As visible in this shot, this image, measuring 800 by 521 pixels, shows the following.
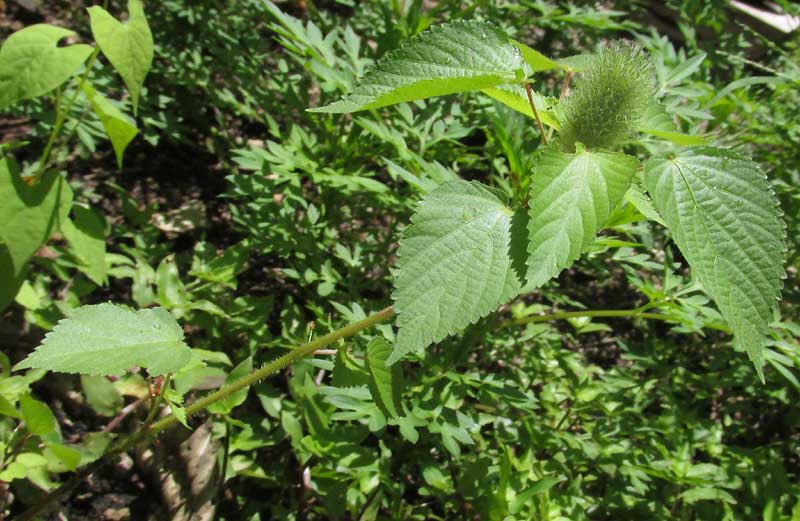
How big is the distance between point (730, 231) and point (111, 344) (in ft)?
3.27

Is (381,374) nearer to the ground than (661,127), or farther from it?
nearer to the ground

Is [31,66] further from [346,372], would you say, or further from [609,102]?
[609,102]

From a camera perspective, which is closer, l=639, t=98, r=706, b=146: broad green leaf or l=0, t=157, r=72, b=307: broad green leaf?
l=639, t=98, r=706, b=146: broad green leaf

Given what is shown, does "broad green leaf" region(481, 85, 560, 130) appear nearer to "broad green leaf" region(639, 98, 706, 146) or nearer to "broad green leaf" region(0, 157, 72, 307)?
"broad green leaf" region(639, 98, 706, 146)

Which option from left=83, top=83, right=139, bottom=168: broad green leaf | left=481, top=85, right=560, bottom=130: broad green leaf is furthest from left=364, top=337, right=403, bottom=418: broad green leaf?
left=83, top=83, right=139, bottom=168: broad green leaf

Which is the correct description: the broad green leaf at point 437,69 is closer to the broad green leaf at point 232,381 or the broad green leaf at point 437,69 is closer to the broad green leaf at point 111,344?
the broad green leaf at point 111,344

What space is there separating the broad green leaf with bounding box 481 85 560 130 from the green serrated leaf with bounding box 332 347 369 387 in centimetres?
50

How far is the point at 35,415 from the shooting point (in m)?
1.26

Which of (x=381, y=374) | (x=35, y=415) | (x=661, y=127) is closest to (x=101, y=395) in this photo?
(x=35, y=415)

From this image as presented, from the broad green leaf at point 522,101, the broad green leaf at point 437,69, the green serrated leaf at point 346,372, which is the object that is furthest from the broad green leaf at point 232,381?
the broad green leaf at point 522,101

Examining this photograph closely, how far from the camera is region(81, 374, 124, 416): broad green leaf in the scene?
1.66m

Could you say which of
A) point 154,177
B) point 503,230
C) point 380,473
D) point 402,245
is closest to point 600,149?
point 503,230

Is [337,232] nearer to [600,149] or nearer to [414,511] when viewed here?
[414,511]

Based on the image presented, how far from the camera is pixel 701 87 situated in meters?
2.09
